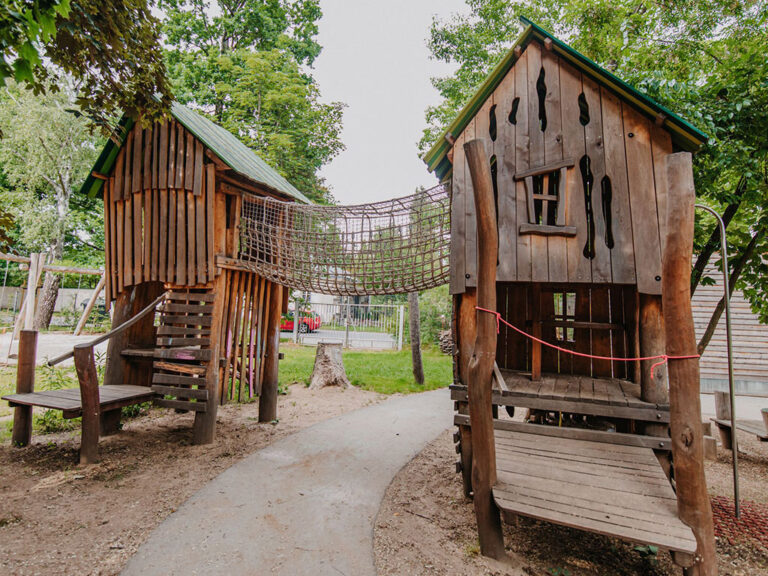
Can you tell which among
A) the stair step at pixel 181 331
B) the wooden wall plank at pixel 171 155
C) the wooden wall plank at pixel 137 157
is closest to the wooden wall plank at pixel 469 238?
the stair step at pixel 181 331

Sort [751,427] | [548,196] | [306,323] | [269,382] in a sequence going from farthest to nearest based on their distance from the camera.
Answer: [306,323] < [269,382] < [751,427] < [548,196]

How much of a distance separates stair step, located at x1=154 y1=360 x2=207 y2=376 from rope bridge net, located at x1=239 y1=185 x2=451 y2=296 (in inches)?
56.8

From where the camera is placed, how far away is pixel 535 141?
10.8 ft

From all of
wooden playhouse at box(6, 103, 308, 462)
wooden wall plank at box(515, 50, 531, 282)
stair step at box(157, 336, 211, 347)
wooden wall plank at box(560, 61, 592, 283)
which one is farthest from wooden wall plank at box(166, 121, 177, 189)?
wooden wall plank at box(560, 61, 592, 283)

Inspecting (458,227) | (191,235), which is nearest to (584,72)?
(458,227)

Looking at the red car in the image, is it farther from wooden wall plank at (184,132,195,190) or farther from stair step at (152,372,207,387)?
wooden wall plank at (184,132,195,190)

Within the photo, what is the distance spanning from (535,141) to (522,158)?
0.59 feet

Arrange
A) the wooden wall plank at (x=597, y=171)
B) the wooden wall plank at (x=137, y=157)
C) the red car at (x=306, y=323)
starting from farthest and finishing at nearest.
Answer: the red car at (x=306, y=323) → the wooden wall plank at (x=137, y=157) → the wooden wall plank at (x=597, y=171)

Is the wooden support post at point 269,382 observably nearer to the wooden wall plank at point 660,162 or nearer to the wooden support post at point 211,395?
the wooden support post at point 211,395

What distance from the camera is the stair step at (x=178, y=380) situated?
4750 mm

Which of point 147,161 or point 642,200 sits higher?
point 147,161

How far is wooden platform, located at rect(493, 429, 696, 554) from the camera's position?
2.06 meters

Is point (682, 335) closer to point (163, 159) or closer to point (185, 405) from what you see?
point (185, 405)

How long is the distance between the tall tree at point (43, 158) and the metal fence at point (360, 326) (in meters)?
11.7
